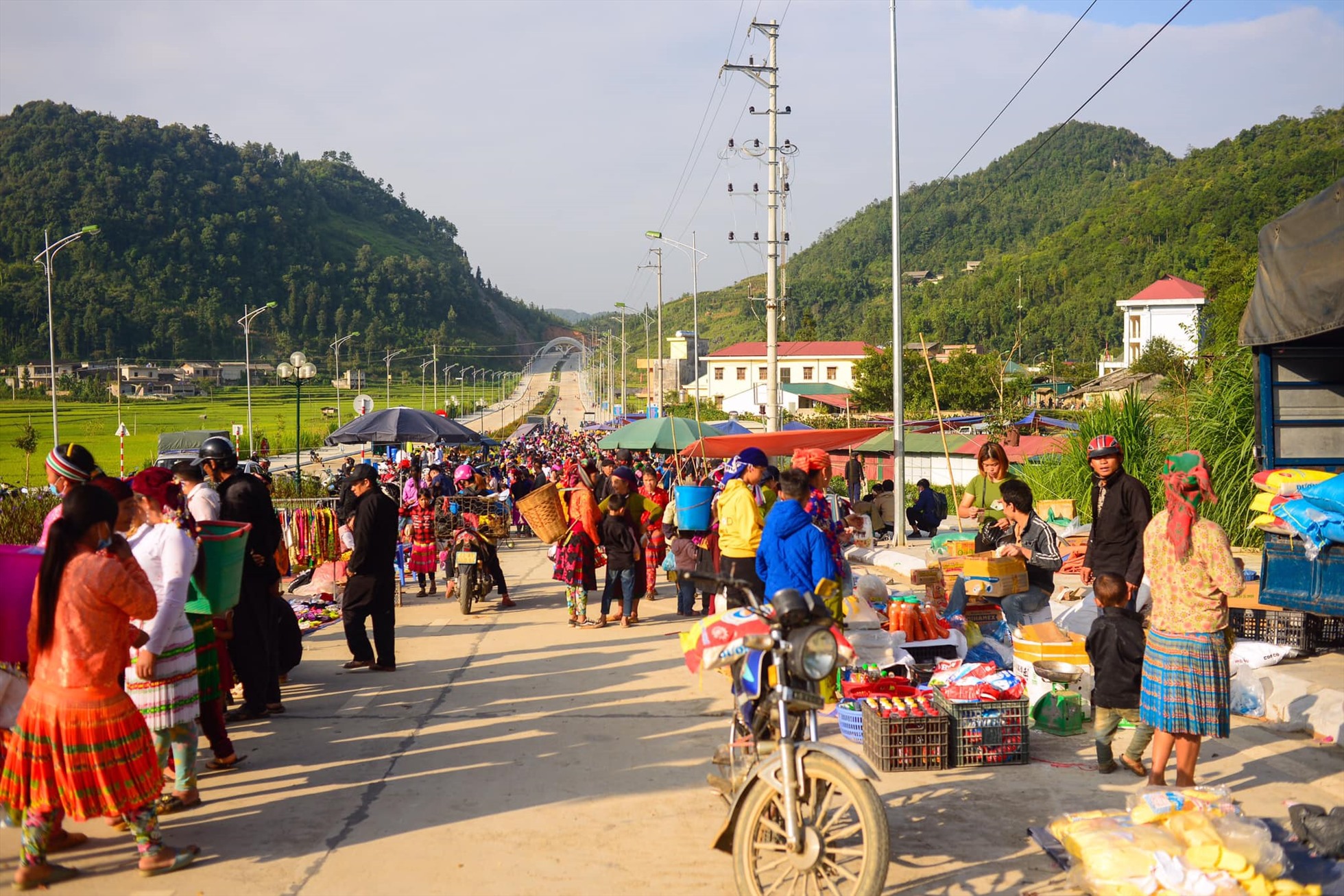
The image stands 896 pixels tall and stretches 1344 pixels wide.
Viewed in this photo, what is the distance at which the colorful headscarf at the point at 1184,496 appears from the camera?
204 inches

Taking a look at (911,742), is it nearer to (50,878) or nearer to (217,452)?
(50,878)

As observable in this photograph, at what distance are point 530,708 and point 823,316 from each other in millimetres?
120437

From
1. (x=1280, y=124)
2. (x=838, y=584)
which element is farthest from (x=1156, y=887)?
(x=1280, y=124)

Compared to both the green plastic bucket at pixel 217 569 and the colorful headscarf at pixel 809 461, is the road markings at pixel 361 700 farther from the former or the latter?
the colorful headscarf at pixel 809 461

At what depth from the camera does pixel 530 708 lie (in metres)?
7.69

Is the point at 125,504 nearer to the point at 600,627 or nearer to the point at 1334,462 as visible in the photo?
the point at 600,627

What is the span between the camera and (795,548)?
19.1 ft

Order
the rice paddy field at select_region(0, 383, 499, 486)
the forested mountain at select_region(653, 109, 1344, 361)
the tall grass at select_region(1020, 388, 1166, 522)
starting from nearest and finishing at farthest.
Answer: the tall grass at select_region(1020, 388, 1166, 522)
the rice paddy field at select_region(0, 383, 499, 486)
the forested mountain at select_region(653, 109, 1344, 361)

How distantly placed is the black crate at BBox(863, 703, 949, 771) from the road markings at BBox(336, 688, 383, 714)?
156 inches

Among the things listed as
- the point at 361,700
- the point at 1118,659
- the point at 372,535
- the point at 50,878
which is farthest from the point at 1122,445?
the point at 50,878

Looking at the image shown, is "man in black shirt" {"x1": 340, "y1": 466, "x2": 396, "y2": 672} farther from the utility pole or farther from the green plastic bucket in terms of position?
the utility pole

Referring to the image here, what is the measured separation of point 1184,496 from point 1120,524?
1.45 metres

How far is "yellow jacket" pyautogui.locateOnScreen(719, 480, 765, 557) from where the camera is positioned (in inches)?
336

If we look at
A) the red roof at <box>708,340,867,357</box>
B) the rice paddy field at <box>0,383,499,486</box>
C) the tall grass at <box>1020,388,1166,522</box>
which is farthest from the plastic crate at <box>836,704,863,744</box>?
the red roof at <box>708,340,867,357</box>
